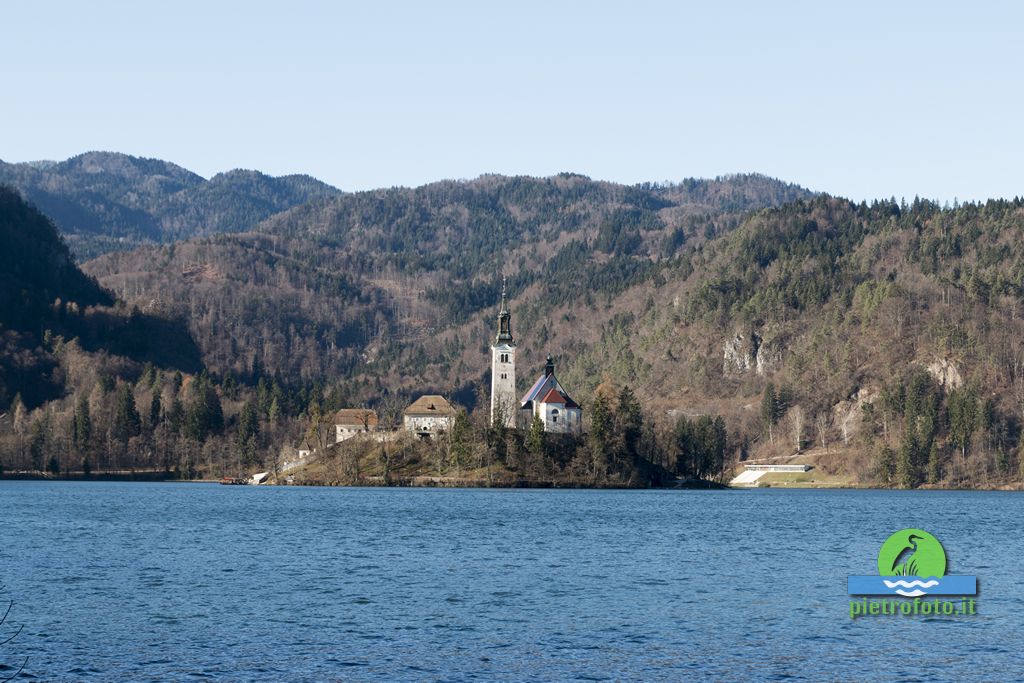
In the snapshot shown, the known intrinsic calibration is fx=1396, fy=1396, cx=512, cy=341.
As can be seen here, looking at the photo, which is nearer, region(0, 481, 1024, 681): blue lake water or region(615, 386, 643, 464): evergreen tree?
region(0, 481, 1024, 681): blue lake water

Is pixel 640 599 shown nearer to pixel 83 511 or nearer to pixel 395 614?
pixel 395 614

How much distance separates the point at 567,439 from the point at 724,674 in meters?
152

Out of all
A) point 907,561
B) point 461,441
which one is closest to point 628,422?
point 461,441

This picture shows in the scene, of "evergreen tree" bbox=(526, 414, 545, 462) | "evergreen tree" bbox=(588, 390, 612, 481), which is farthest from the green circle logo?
"evergreen tree" bbox=(526, 414, 545, 462)

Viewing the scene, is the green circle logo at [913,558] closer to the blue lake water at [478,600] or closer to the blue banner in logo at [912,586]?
the blue banner in logo at [912,586]

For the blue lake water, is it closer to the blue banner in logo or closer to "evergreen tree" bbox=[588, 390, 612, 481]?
the blue banner in logo

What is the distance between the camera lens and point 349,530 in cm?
10844

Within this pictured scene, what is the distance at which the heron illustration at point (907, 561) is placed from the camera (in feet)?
221

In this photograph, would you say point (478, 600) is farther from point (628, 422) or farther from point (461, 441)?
point (628, 422)

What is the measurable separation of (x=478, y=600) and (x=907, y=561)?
22.1m

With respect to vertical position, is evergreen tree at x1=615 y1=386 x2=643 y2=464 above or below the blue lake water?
above

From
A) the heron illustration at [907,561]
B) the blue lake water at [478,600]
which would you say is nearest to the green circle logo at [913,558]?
the heron illustration at [907,561]

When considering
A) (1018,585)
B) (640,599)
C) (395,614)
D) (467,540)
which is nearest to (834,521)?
(467,540)

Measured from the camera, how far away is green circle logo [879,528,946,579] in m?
68.5
